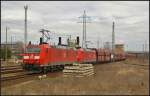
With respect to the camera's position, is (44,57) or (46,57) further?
(46,57)

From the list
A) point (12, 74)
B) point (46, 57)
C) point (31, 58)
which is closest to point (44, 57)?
point (46, 57)

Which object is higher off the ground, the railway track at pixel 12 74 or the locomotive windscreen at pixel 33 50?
the locomotive windscreen at pixel 33 50

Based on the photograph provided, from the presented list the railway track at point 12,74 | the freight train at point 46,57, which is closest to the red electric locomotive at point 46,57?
the freight train at point 46,57

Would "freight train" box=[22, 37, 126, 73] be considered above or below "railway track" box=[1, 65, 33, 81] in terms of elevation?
above

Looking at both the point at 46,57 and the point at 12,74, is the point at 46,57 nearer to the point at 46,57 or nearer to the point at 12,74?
the point at 46,57

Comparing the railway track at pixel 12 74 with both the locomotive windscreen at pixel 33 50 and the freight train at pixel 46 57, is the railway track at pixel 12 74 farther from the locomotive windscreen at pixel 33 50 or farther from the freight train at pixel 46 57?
the locomotive windscreen at pixel 33 50

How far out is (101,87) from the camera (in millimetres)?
16891

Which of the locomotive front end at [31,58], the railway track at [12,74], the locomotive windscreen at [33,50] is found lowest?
the railway track at [12,74]

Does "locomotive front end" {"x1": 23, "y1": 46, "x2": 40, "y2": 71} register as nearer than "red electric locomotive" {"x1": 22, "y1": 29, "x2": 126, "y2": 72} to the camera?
Yes

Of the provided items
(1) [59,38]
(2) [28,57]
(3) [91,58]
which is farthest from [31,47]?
(3) [91,58]

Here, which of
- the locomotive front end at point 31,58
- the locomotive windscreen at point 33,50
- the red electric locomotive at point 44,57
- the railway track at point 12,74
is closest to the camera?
the railway track at point 12,74

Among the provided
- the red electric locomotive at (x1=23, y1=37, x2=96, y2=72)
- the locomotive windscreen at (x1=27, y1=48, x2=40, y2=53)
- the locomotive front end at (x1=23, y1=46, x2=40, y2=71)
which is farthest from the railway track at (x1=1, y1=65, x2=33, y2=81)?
the locomotive windscreen at (x1=27, y1=48, x2=40, y2=53)

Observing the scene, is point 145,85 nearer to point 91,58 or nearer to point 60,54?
point 60,54

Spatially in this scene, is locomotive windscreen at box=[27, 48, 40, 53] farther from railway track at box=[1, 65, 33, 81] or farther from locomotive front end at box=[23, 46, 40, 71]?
railway track at box=[1, 65, 33, 81]
